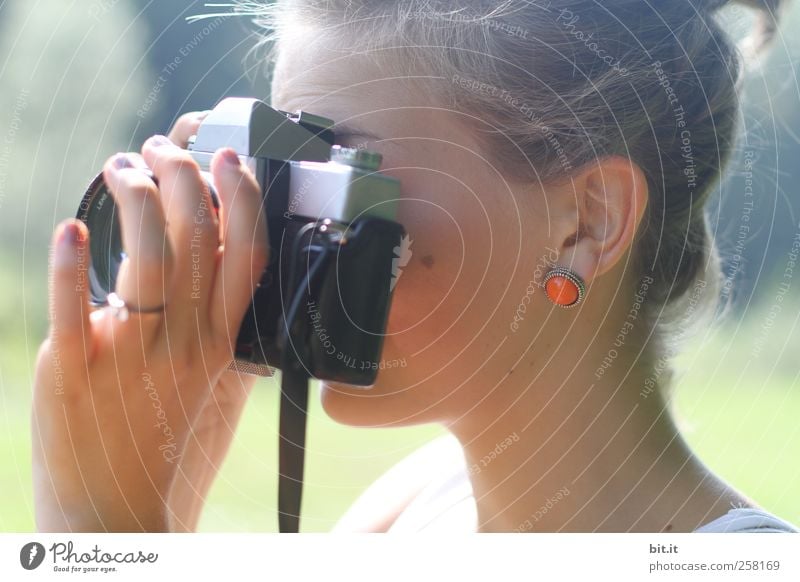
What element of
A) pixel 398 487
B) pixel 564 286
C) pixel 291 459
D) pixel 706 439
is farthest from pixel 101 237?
pixel 706 439

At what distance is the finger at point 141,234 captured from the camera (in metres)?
0.59

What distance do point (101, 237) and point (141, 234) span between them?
39 mm

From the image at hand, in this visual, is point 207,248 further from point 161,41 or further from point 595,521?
point 595,521

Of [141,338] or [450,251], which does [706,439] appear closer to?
[450,251]

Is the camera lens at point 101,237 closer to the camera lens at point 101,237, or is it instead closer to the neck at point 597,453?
the camera lens at point 101,237

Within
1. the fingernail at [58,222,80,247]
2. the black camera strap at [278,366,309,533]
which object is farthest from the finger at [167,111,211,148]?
the black camera strap at [278,366,309,533]

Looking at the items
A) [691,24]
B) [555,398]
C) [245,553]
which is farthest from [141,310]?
[691,24]

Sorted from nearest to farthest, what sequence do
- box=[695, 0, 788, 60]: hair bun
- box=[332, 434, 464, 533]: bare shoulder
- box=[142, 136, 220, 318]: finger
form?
1. box=[142, 136, 220, 318]: finger
2. box=[695, 0, 788, 60]: hair bun
3. box=[332, 434, 464, 533]: bare shoulder

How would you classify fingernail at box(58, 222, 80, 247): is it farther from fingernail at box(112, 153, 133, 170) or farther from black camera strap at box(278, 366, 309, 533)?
black camera strap at box(278, 366, 309, 533)

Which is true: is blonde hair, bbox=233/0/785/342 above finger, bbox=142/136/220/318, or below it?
above

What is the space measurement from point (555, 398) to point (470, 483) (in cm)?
15

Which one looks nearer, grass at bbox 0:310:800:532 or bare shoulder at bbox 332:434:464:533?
grass at bbox 0:310:800:532

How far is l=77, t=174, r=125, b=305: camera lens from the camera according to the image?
0.61 meters

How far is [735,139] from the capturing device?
0.72 metres
